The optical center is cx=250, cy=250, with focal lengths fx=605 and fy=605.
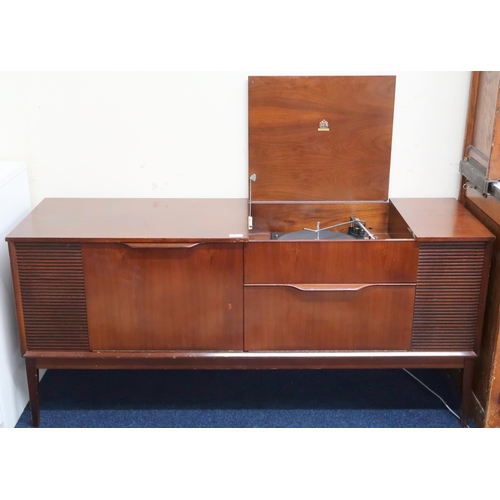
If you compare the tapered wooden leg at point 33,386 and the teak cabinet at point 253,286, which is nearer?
the teak cabinet at point 253,286

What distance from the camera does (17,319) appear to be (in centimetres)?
197

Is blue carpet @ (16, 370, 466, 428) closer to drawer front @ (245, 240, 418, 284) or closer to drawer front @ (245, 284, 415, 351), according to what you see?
drawer front @ (245, 284, 415, 351)

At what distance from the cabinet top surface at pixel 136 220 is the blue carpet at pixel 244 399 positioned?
2.25ft

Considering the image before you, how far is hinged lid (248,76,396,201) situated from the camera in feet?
6.97

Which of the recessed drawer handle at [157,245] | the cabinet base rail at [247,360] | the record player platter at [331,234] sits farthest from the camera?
the record player platter at [331,234]

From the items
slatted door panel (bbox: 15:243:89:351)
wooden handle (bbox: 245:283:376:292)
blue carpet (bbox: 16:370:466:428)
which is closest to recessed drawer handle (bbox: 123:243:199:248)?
slatted door panel (bbox: 15:243:89:351)

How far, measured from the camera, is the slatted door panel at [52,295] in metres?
1.89

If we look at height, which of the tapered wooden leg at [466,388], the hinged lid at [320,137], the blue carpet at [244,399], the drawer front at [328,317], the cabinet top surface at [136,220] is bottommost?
the blue carpet at [244,399]

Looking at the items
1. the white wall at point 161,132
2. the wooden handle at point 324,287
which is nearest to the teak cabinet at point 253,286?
the wooden handle at point 324,287

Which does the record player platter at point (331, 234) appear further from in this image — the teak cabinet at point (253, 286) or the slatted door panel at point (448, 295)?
the slatted door panel at point (448, 295)

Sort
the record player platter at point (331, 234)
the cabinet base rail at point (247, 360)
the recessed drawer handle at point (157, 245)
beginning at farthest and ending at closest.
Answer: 1. the record player platter at point (331, 234)
2. the cabinet base rail at point (247, 360)
3. the recessed drawer handle at point (157, 245)

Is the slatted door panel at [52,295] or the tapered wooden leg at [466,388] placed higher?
the slatted door panel at [52,295]

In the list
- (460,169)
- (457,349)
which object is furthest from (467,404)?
(460,169)

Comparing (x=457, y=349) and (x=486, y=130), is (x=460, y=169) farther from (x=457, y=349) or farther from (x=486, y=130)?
(x=457, y=349)
